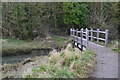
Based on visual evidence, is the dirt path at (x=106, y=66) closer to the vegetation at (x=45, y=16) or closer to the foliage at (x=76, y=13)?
the vegetation at (x=45, y=16)

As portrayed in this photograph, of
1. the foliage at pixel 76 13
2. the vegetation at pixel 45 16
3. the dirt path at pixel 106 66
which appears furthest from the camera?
the foliage at pixel 76 13

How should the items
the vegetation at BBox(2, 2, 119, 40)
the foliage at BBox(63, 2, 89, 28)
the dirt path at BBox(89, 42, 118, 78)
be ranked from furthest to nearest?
1. the foliage at BBox(63, 2, 89, 28)
2. the vegetation at BBox(2, 2, 119, 40)
3. the dirt path at BBox(89, 42, 118, 78)

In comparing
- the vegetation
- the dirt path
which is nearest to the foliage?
the vegetation

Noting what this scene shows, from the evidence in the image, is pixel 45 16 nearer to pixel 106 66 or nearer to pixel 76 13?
pixel 76 13

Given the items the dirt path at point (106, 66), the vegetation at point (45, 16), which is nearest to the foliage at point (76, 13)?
the vegetation at point (45, 16)

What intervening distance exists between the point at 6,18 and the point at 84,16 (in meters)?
10.8

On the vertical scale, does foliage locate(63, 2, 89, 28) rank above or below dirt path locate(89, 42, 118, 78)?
above

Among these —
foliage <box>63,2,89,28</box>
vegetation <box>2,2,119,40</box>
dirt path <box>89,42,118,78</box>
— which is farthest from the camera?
foliage <box>63,2,89,28</box>

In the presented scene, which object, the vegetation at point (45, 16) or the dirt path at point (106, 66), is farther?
A: the vegetation at point (45, 16)

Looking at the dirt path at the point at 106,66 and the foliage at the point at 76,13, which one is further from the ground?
the foliage at the point at 76,13

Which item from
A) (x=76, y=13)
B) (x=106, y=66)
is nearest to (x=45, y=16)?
(x=76, y=13)

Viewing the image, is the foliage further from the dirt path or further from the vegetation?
the dirt path

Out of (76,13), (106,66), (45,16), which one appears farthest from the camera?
(76,13)

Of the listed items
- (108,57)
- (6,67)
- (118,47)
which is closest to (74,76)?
(108,57)
